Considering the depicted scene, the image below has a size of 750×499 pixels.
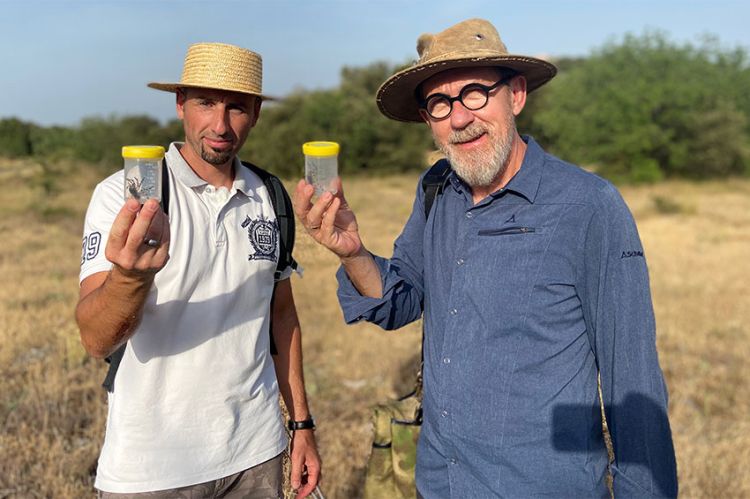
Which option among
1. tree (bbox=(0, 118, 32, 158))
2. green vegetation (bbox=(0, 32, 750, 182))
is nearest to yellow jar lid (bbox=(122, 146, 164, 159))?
green vegetation (bbox=(0, 32, 750, 182))

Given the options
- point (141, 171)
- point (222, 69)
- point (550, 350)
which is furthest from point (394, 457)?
point (222, 69)

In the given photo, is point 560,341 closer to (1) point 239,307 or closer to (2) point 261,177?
(1) point 239,307

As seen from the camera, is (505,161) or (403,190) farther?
(403,190)

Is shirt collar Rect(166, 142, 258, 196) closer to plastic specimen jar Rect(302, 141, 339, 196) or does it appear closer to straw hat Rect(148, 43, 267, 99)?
straw hat Rect(148, 43, 267, 99)

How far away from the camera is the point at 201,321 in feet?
7.55

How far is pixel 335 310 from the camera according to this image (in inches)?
336

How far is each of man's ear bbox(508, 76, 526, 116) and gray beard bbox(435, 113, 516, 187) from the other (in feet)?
0.36

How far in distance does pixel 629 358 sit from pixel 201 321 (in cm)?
150

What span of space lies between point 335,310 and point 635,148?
85.0 feet

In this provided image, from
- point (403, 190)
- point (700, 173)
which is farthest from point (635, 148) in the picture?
point (403, 190)

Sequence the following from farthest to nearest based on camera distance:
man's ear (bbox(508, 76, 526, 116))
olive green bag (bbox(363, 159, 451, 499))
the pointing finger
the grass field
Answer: the grass field
olive green bag (bbox(363, 159, 451, 499))
man's ear (bbox(508, 76, 526, 116))
the pointing finger

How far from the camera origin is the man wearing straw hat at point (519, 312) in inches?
72.8

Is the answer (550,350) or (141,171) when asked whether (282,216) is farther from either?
(550,350)

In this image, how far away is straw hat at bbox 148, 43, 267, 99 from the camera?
244 centimetres
